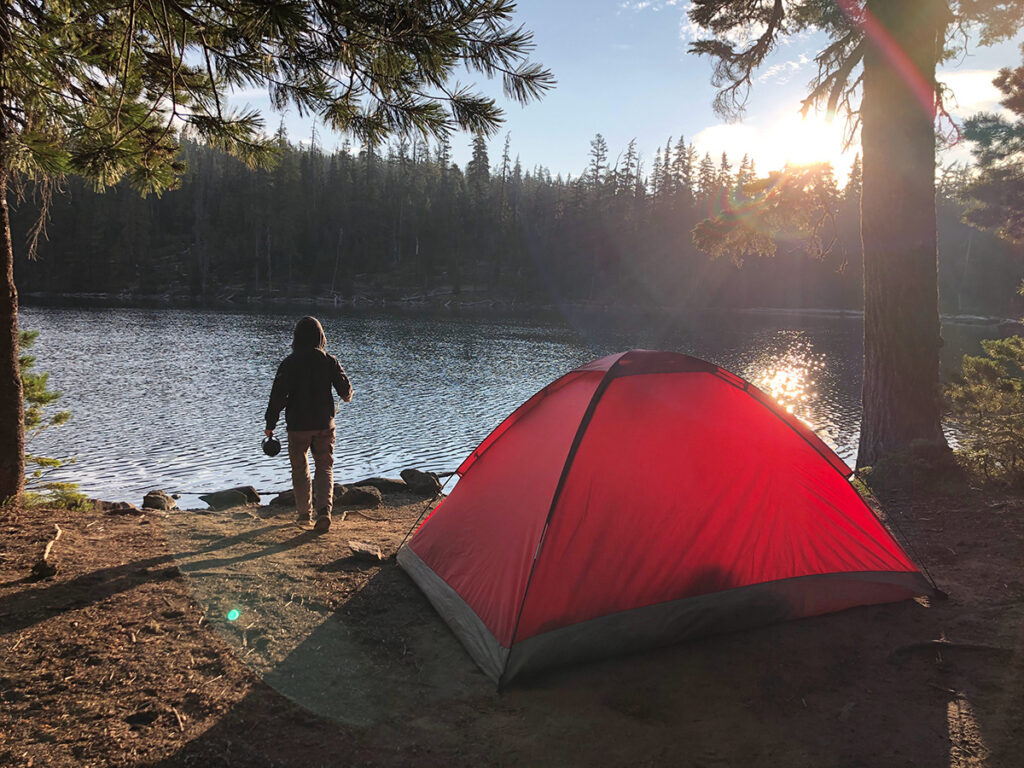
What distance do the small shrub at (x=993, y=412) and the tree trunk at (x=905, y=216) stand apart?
318 mm

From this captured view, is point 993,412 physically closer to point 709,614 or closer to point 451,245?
point 709,614

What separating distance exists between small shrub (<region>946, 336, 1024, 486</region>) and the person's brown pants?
277 inches

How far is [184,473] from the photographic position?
12.1 m

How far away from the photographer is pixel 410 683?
352cm

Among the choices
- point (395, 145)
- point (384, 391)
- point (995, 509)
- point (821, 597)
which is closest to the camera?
point (821, 597)

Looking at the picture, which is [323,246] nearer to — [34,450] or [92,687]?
[34,450]

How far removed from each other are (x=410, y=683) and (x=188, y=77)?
4.53 metres

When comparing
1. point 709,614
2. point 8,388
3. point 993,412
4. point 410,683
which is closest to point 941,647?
point 709,614

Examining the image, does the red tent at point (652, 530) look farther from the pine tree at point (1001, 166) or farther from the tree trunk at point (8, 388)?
the pine tree at point (1001, 166)

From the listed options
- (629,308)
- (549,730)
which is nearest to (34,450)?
(549,730)

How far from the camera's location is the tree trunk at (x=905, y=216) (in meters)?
7.21

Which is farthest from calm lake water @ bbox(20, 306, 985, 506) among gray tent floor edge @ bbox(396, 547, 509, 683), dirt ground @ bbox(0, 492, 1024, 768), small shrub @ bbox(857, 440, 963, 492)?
small shrub @ bbox(857, 440, 963, 492)

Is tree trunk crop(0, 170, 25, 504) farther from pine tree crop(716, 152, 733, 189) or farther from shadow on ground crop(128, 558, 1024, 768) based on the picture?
pine tree crop(716, 152, 733, 189)

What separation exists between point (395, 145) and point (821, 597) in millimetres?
4352
